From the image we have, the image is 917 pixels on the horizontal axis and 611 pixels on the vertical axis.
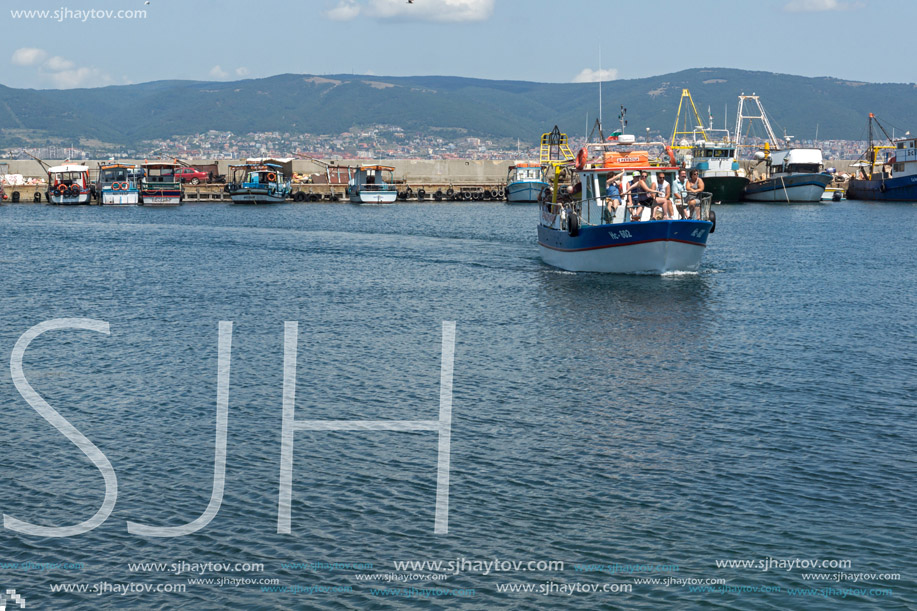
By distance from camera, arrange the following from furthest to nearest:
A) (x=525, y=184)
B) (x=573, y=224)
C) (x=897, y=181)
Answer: (x=525, y=184)
(x=897, y=181)
(x=573, y=224)

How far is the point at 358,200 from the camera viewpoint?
10462 centimetres

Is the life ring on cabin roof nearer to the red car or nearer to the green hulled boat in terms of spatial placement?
the green hulled boat

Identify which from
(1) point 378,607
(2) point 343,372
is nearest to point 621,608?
(1) point 378,607

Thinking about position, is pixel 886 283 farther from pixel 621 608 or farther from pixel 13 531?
pixel 13 531

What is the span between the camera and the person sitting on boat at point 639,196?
3709 centimetres

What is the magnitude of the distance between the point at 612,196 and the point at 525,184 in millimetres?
67004

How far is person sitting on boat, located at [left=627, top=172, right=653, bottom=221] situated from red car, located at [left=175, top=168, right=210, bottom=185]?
84012mm

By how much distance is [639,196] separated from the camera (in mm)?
37312

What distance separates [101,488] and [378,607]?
610 cm

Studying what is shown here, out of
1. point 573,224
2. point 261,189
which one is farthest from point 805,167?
point 573,224

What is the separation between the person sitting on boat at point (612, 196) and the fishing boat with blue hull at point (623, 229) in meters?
0.05

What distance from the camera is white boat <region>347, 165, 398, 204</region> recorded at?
4030 inches

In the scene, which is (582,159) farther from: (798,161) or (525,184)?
(798,161)

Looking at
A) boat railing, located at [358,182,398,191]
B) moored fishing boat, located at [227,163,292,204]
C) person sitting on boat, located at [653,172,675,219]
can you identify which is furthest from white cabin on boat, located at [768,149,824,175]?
person sitting on boat, located at [653,172,675,219]
